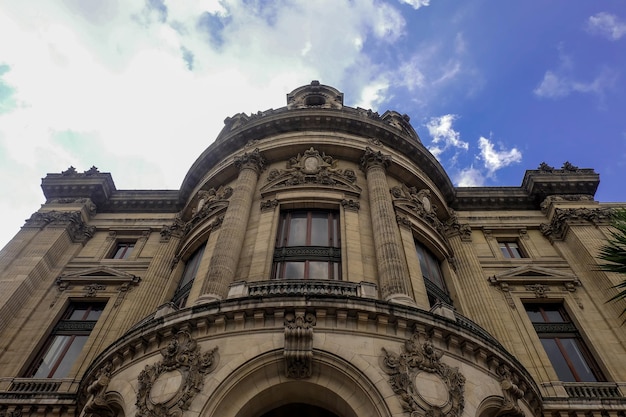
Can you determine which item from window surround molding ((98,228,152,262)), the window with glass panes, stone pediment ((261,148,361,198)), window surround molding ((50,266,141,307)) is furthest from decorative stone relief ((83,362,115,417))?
window surround molding ((98,228,152,262))

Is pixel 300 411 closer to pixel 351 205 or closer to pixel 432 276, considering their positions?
pixel 351 205

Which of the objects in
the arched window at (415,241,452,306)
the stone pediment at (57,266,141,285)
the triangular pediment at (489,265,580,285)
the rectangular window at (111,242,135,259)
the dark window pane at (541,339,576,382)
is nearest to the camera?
the dark window pane at (541,339,576,382)

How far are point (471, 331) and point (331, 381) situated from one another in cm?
464

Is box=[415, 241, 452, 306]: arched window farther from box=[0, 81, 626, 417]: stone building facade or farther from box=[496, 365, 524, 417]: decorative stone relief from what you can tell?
box=[496, 365, 524, 417]: decorative stone relief

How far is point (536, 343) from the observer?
62.6 feet

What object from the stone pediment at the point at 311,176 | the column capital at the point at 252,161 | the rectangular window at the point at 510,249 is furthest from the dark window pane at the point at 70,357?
the rectangular window at the point at 510,249

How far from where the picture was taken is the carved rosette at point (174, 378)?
11.4m

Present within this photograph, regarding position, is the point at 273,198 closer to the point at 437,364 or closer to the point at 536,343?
the point at 437,364

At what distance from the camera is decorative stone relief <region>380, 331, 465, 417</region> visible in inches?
441

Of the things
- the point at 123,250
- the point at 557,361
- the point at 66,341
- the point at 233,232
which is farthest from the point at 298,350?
the point at 123,250

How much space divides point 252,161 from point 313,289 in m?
10.3

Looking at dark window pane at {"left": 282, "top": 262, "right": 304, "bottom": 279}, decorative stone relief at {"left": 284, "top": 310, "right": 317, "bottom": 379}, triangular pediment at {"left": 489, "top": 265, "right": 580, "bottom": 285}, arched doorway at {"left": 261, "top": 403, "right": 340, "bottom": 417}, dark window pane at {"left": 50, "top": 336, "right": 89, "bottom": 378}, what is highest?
triangular pediment at {"left": 489, "top": 265, "right": 580, "bottom": 285}

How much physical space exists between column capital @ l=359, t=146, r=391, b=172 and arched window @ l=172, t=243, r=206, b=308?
9.12 m

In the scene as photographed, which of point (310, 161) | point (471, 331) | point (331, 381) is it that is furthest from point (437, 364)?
point (310, 161)
